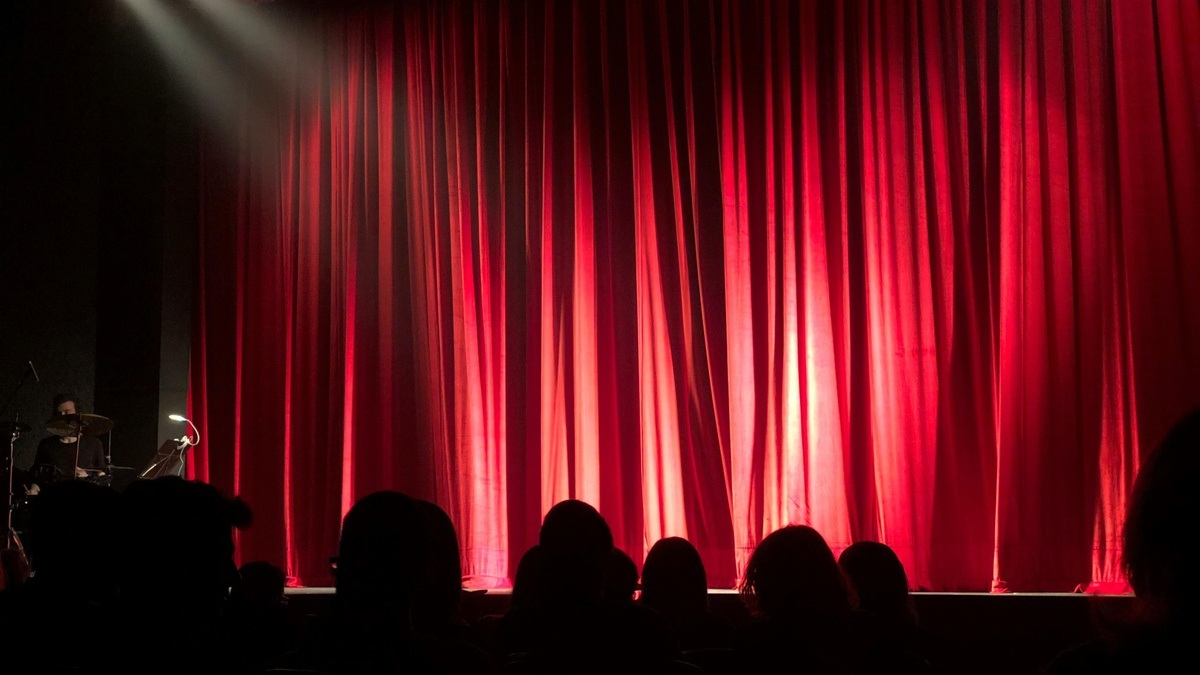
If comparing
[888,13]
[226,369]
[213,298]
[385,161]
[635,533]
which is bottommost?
[635,533]

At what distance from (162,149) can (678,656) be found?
6.82 meters

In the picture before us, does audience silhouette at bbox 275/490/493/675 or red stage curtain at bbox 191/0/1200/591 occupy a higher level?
red stage curtain at bbox 191/0/1200/591

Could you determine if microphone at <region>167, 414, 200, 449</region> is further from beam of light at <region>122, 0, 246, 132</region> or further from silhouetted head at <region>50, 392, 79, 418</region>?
beam of light at <region>122, 0, 246, 132</region>

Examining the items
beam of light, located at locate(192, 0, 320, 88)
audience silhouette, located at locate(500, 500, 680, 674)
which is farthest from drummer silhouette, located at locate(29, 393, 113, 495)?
→ audience silhouette, located at locate(500, 500, 680, 674)

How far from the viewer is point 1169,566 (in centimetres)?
88

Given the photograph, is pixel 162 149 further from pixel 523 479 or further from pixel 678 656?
pixel 678 656

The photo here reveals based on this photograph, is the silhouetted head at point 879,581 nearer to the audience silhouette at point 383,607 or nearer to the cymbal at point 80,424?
the audience silhouette at point 383,607

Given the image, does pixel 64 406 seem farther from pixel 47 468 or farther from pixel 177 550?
pixel 177 550

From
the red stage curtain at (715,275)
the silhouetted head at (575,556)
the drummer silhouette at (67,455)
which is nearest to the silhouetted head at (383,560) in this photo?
the silhouetted head at (575,556)

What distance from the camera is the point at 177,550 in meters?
2.05

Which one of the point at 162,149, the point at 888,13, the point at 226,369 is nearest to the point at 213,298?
the point at 226,369

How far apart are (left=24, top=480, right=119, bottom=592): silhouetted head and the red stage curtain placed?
4.35m

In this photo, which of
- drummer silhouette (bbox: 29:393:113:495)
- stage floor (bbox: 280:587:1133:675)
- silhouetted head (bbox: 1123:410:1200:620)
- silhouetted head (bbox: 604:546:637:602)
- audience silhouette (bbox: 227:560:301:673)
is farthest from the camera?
drummer silhouette (bbox: 29:393:113:495)

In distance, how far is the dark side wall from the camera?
25.5 feet
